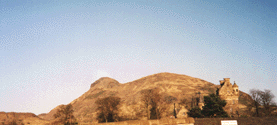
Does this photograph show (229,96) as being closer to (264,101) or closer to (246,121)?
(264,101)

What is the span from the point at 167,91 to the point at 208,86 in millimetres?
34060

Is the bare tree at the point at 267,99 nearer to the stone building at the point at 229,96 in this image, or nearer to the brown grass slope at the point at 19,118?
the stone building at the point at 229,96

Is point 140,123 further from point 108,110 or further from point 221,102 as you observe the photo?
point 108,110

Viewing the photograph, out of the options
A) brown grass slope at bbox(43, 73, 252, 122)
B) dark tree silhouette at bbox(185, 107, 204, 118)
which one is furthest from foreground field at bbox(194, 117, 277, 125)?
brown grass slope at bbox(43, 73, 252, 122)

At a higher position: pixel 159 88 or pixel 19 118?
pixel 159 88

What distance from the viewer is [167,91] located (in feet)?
541

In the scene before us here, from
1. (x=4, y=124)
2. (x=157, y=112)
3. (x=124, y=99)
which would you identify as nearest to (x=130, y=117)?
(x=157, y=112)

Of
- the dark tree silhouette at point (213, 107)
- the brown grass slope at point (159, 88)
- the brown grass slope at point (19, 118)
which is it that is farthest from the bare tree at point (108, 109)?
the dark tree silhouette at point (213, 107)

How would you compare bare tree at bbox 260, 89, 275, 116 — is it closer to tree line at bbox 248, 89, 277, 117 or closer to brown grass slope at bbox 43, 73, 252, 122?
tree line at bbox 248, 89, 277, 117

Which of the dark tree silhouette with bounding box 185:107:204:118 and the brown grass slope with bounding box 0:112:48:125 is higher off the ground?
the dark tree silhouette with bounding box 185:107:204:118

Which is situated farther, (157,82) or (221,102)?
(157,82)

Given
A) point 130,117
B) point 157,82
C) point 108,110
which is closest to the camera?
point 108,110

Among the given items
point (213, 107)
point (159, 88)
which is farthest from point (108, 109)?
point (159, 88)

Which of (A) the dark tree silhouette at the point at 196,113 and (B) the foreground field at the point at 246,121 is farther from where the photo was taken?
(A) the dark tree silhouette at the point at 196,113
